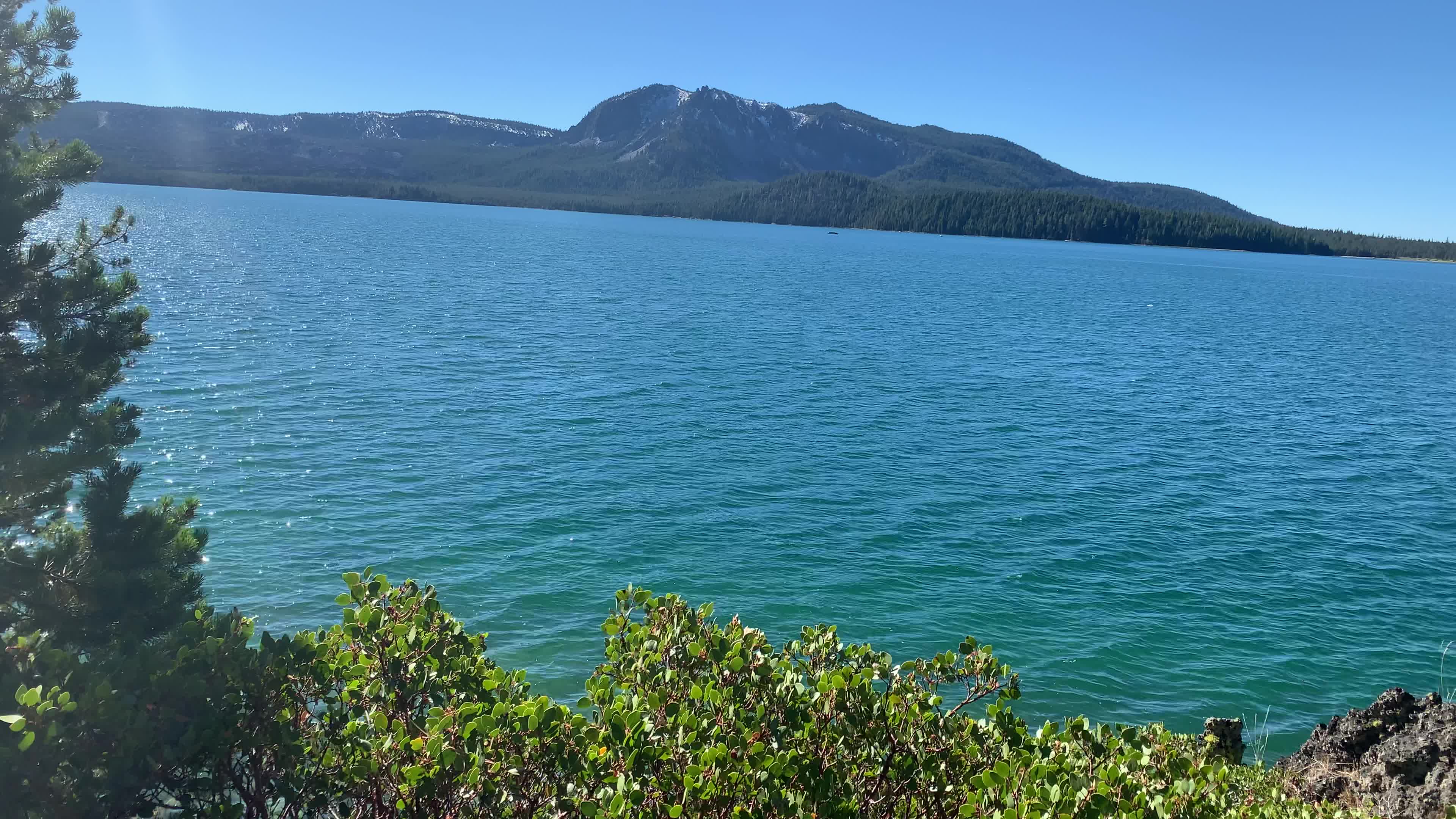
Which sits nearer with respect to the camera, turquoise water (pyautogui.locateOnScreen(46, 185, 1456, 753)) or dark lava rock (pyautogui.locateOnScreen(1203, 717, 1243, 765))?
dark lava rock (pyautogui.locateOnScreen(1203, 717, 1243, 765))

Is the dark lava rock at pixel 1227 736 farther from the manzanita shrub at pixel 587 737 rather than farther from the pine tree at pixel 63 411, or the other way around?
the pine tree at pixel 63 411

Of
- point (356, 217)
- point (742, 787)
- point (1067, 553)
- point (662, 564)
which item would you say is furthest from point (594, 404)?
point (356, 217)

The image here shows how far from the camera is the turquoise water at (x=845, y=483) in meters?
19.0

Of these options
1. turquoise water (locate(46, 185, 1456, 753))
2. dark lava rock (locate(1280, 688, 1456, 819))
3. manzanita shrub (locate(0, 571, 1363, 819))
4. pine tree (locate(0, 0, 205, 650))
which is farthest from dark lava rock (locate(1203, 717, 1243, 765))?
pine tree (locate(0, 0, 205, 650))

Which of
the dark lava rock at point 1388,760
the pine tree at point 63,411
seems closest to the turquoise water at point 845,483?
the dark lava rock at point 1388,760

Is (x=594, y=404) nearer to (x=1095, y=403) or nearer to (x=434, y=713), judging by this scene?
(x=1095, y=403)

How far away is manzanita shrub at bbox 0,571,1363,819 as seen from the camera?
562cm

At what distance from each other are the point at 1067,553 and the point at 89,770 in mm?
22339

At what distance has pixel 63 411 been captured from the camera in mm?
10430

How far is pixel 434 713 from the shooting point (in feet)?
20.4

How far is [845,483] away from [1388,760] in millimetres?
17216

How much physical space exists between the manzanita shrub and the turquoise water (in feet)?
30.1

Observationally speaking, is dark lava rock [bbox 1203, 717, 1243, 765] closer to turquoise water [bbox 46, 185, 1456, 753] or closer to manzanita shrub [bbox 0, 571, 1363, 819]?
turquoise water [bbox 46, 185, 1456, 753]

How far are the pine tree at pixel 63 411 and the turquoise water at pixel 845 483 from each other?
22.3ft
